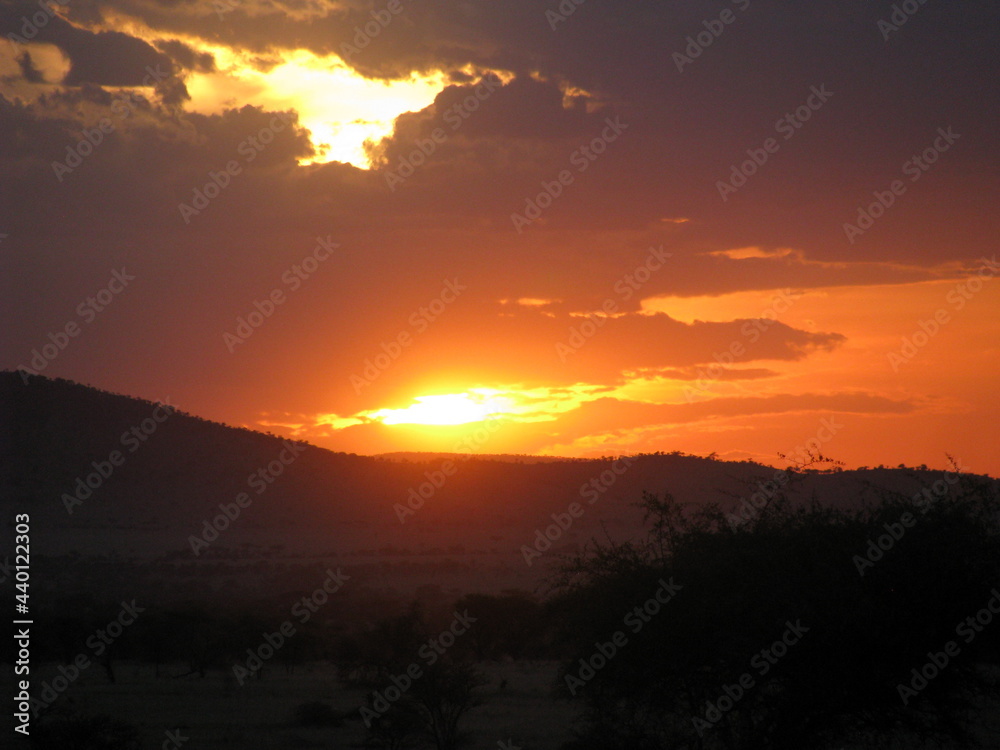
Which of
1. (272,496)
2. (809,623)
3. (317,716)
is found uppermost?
(272,496)

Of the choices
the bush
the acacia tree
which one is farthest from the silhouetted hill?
the acacia tree

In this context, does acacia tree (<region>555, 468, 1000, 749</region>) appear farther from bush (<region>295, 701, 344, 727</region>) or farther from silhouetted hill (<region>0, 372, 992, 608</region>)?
silhouetted hill (<region>0, 372, 992, 608</region>)

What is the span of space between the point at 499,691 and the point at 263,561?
145 ft

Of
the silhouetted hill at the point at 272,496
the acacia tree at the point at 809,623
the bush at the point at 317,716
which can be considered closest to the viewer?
the acacia tree at the point at 809,623

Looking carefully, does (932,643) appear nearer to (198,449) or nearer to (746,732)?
(746,732)

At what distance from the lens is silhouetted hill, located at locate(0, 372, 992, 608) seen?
71625 millimetres

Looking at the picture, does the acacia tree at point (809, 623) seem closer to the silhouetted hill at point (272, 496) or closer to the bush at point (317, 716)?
the bush at point (317, 716)

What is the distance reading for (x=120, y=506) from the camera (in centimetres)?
8038

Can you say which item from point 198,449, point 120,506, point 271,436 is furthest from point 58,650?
point 271,436

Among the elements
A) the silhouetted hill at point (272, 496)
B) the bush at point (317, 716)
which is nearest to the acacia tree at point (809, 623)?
the bush at point (317, 716)

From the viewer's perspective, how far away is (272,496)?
92.4 metres

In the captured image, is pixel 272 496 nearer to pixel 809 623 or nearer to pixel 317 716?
pixel 317 716

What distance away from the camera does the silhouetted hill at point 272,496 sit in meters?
71.6

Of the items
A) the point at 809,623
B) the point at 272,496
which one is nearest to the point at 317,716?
the point at 809,623
